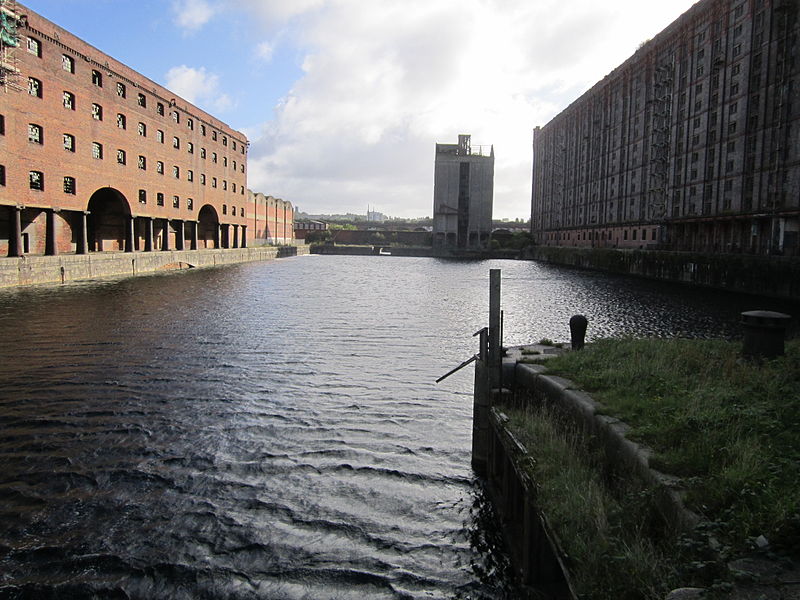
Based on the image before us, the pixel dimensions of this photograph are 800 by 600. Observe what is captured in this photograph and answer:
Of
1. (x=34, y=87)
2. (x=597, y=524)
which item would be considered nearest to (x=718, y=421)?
(x=597, y=524)

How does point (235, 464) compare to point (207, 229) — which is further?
point (207, 229)

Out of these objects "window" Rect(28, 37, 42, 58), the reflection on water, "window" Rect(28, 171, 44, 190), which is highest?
"window" Rect(28, 37, 42, 58)

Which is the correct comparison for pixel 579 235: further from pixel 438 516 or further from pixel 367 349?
pixel 438 516

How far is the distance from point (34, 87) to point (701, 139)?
52.6 meters

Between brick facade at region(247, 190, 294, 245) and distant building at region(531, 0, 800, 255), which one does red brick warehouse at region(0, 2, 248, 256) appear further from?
distant building at region(531, 0, 800, 255)

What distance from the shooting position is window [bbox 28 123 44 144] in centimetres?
3149

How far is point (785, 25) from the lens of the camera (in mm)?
41156

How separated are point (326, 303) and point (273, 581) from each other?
75.3 ft

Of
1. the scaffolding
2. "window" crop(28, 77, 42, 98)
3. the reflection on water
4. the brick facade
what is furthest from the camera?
the brick facade

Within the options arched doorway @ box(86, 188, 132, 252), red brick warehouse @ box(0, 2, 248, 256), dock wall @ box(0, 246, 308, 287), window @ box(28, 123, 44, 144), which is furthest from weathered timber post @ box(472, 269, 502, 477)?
arched doorway @ box(86, 188, 132, 252)

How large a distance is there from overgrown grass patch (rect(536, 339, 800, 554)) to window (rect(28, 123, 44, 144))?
3291 centimetres

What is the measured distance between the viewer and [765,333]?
10.2m

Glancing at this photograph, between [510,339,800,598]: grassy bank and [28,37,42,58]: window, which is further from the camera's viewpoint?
[28,37,42,58]: window

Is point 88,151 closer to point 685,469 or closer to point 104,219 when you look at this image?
point 104,219
